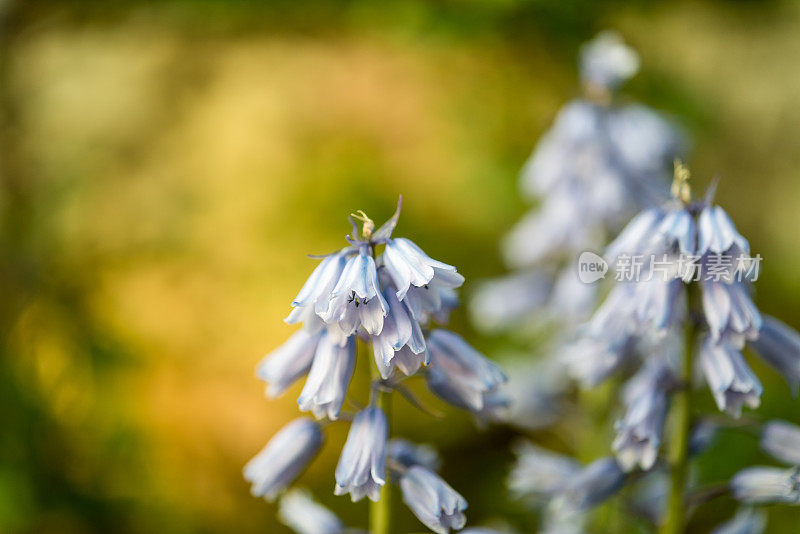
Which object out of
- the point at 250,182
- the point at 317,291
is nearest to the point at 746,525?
the point at 317,291

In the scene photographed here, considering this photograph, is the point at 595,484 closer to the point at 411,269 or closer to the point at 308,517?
the point at 308,517

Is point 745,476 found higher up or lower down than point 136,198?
lower down

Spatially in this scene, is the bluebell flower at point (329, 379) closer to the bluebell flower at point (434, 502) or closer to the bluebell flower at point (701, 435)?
the bluebell flower at point (434, 502)

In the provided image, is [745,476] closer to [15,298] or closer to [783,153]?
[15,298]

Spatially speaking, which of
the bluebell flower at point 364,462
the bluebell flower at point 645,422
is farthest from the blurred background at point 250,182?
the bluebell flower at point 364,462

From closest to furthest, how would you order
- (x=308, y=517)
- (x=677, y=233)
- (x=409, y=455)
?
(x=677, y=233), (x=409, y=455), (x=308, y=517)

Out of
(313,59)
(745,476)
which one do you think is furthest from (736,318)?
(313,59)
